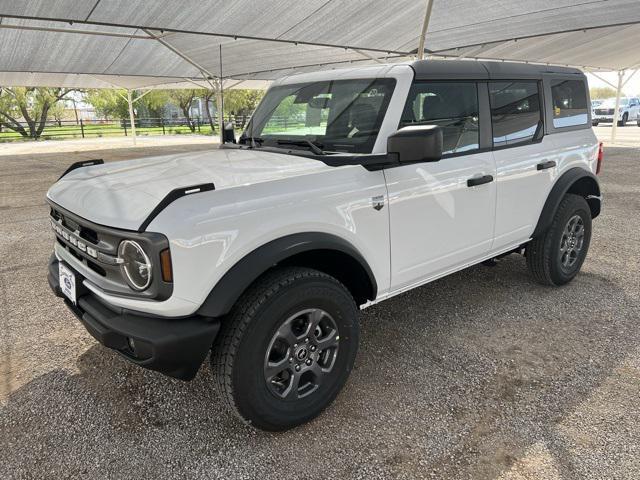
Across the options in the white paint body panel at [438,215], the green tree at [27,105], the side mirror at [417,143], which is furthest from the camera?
the green tree at [27,105]

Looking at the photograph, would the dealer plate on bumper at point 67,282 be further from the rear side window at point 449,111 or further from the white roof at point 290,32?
the white roof at point 290,32

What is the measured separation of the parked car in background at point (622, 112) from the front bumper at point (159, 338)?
33.1 meters

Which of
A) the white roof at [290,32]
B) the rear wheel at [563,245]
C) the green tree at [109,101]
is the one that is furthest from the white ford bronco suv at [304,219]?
the green tree at [109,101]

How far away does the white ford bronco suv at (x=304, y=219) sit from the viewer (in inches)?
76.4

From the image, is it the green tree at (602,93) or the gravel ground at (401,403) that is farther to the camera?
the green tree at (602,93)

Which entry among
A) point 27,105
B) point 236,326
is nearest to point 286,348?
point 236,326

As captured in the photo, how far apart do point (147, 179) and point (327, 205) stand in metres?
0.97

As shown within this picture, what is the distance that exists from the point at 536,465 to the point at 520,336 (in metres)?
1.29

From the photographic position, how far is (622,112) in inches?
1151

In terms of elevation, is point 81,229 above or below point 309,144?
below

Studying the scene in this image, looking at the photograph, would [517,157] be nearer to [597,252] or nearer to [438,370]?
[438,370]

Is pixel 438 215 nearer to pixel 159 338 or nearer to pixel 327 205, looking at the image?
pixel 327 205

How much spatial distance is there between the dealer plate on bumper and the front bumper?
32cm

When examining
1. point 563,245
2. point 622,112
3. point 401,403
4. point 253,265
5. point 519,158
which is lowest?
point 401,403
